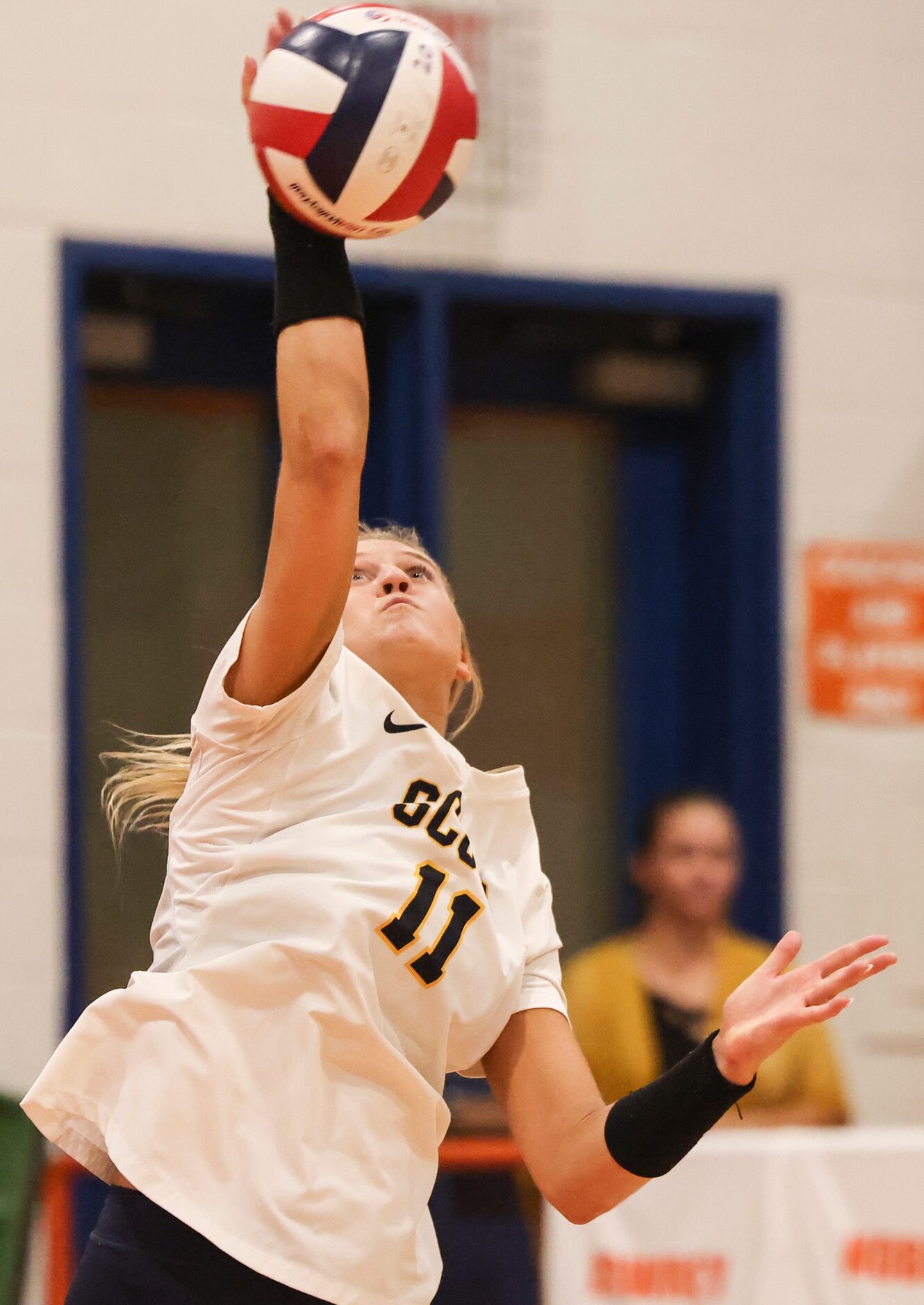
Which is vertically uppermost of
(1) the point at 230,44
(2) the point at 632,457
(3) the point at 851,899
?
(1) the point at 230,44

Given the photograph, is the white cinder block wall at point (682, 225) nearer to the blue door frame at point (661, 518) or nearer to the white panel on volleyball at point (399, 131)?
the blue door frame at point (661, 518)

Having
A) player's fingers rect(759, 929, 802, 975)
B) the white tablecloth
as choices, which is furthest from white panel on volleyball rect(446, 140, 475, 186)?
the white tablecloth

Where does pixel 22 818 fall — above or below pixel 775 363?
below

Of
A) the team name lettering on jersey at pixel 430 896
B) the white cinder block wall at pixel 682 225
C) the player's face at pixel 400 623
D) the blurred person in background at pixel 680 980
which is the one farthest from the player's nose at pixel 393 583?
the white cinder block wall at pixel 682 225

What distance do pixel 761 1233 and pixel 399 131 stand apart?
2.08 m

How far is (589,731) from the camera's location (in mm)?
4309

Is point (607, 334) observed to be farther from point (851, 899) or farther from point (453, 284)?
point (851, 899)

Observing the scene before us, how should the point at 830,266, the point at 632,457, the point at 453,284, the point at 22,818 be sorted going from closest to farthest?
the point at 22,818
the point at 453,284
the point at 830,266
the point at 632,457

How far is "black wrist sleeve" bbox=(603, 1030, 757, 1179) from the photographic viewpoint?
1.62 meters

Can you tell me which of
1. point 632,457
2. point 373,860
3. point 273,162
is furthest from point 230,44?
point 373,860

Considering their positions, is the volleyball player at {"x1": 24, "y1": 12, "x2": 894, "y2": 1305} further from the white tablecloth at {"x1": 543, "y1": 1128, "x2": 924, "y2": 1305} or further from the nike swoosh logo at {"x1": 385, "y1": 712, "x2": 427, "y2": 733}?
the white tablecloth at {"x1": 543, "y1": 1128, "x2": 924, "y2": 1305}

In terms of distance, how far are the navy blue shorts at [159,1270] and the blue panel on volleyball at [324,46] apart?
1117 millimetres

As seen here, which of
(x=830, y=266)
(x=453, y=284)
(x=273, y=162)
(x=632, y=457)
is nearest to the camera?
(x=273, y=162)

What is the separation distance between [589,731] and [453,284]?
1.18m
